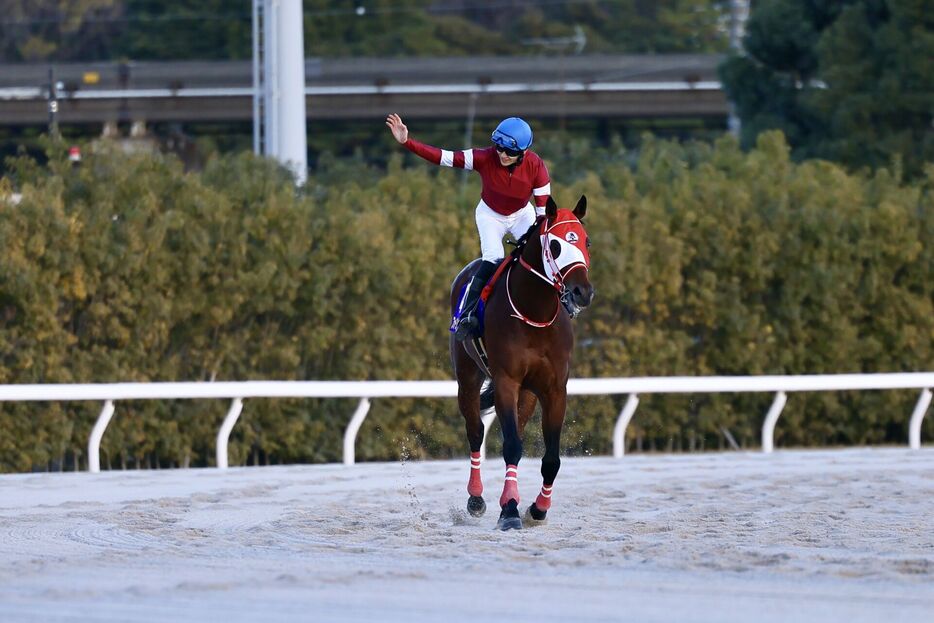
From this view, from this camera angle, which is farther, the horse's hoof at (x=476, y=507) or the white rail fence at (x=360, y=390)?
the white rail fence at (x=360, y=390)

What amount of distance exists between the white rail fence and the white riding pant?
2.76m

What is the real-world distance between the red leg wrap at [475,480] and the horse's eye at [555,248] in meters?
1.63

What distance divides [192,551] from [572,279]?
244cm

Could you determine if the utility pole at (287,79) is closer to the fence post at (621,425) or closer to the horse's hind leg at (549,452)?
the fence post at (621,425)

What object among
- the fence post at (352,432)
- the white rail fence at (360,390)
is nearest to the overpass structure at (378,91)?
the white rail fence at (360,390)

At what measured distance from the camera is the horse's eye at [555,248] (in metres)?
9.17

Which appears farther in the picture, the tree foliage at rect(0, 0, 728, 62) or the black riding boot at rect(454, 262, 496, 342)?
the tree foliage at rect(0, 0, 728, 62)

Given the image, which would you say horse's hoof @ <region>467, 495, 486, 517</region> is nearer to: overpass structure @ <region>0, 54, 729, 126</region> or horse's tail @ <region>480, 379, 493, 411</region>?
horse's tail @ <region>480, 379, 493, 411</region>

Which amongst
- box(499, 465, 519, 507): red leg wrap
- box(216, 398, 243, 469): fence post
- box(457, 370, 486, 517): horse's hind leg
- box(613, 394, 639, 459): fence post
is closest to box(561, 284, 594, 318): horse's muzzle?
box(499, 465, 519, 507): red leg wrap

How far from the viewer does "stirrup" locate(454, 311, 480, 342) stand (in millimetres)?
10094

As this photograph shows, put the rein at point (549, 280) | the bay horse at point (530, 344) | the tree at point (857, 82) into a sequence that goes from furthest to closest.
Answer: the tree at point (857, 82), the bay horse at point (530, 344), the rein at point (549, 280)

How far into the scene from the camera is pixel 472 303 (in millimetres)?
10180

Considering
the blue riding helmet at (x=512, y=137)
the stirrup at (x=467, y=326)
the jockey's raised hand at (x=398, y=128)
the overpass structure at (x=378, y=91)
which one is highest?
the overpass structure at (x=378, y=91)

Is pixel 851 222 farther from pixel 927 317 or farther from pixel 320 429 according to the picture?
pixel 320 429
